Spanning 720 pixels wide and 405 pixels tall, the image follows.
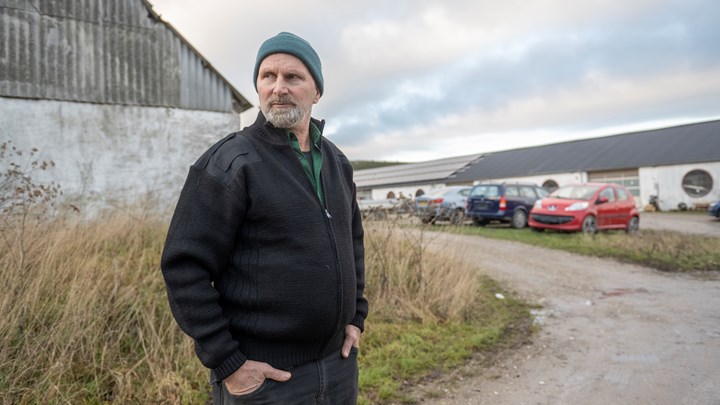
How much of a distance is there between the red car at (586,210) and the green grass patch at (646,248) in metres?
0.53

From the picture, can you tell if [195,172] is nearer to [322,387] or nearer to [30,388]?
[322,387]

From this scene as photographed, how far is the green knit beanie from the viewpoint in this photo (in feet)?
6.39

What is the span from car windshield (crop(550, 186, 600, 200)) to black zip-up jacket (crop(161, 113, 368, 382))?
42.6ft

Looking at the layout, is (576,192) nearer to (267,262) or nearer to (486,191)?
(486,191)

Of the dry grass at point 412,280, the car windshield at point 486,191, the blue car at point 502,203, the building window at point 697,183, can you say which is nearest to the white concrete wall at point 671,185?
the building window at point 697,183

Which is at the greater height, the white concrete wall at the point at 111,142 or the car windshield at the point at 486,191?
the white concrete wall at the point at 111,142

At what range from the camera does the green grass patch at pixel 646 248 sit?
28.9 ft

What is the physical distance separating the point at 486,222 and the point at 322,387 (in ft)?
49.7

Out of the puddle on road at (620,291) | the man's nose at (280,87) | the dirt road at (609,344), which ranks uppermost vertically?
the man's nose at (280,87)

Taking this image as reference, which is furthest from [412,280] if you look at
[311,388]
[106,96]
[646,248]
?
[106,96]

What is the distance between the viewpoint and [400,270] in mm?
5719

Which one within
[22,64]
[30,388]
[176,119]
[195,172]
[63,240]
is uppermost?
[22,64]

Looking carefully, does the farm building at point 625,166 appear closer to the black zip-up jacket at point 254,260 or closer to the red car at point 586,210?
the red car at point 586,210

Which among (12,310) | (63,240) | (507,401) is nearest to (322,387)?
(507,401)
